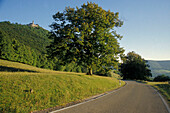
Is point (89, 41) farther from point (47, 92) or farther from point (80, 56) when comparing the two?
point (47, 92)

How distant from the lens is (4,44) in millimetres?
45562

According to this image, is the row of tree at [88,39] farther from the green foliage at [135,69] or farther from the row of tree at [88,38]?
the green foliage at [135,69]

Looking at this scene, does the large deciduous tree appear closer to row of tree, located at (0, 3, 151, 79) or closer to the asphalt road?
row of tree, located at (0, 3, 151, 79)

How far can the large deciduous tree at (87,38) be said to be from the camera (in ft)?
62.5

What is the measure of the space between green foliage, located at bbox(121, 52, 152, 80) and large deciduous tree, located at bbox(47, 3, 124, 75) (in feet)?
151

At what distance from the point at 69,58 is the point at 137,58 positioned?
55.8 metres

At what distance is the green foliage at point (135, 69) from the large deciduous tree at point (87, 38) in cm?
4617

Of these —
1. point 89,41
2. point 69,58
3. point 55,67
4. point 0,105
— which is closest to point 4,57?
point 55,67

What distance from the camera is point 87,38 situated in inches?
769

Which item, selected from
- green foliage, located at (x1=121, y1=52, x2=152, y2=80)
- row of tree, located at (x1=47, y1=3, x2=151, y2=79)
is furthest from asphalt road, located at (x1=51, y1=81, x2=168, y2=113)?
green foliage, located at (x1=121, y1=52, x2=152, y2=80)

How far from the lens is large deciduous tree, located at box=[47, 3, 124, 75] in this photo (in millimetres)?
19047

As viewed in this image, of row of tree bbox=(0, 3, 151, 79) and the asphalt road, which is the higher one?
row of tree bbox=(0, 3, 151, 79)

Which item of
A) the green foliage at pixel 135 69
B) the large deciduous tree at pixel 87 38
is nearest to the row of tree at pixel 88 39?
the large deciduous tree at pixel 87 38

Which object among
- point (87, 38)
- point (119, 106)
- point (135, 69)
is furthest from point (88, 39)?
point (135, 69)
